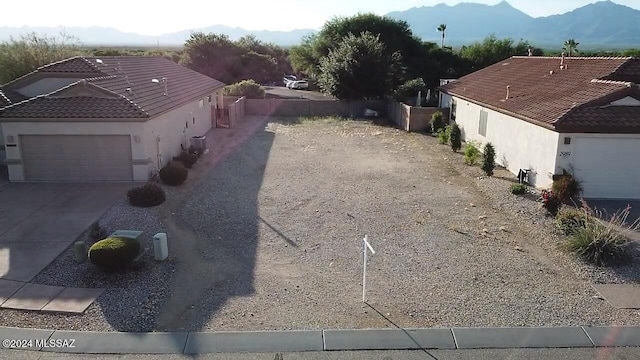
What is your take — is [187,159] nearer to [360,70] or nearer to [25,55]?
[25,55]

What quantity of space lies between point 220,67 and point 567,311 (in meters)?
57.0

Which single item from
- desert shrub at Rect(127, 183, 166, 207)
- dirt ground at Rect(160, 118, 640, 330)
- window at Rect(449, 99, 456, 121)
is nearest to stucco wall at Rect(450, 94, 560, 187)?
dirt ground at Rect(160, 118, 640, 330)

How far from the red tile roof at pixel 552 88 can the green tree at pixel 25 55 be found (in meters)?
27.3

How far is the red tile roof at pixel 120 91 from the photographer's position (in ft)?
60.4

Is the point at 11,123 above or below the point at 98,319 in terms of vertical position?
above

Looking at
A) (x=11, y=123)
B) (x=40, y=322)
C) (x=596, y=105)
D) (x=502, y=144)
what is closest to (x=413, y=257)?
(x=40, y=322)

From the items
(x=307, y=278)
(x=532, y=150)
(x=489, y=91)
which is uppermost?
(x=489, y=91)

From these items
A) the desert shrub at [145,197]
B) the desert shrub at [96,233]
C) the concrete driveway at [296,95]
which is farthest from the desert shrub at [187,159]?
the concrete driveway at [296,95]

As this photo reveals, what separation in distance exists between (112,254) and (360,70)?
31.0 metres

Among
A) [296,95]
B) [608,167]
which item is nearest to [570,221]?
[608,167]

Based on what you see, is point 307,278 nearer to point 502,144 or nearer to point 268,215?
→ point 268,215

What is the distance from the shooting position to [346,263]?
1232cm

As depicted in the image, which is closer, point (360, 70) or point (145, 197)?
point (145, 197)

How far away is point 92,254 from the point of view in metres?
11.1
